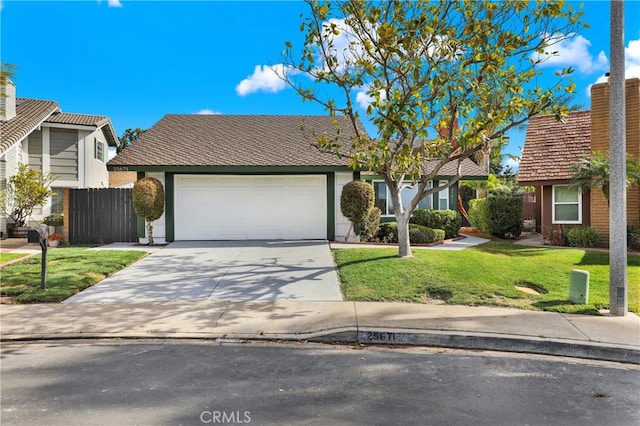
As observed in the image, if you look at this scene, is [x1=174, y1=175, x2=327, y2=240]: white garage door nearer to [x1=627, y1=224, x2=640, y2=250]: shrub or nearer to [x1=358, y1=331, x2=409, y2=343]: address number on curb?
[x1=627, y1=224, x2=640, y2=250]: shrub

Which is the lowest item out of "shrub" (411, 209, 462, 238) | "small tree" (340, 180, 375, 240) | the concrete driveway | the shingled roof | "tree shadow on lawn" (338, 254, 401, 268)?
the concrete driveway

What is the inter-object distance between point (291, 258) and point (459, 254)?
469cm

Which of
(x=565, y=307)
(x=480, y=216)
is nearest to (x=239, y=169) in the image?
(x=480, y=216)

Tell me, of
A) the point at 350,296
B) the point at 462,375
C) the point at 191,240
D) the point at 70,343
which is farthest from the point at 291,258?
the point at 462,375

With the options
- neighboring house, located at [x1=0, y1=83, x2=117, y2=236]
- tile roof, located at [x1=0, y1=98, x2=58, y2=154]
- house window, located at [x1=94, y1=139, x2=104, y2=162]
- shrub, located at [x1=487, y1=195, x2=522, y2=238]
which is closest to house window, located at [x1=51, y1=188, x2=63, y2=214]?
neighboring house, located at [x1=0, y1=83, x2=117, y2=236]

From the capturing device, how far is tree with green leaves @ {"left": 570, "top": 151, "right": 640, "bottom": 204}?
42.8 feet

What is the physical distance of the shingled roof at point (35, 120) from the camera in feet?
53.0

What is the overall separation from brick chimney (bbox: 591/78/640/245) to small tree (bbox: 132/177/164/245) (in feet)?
48.9

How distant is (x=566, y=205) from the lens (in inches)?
632

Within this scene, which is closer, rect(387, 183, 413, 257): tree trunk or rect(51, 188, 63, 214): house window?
rect(387, 183, 413, 257): tree trunk

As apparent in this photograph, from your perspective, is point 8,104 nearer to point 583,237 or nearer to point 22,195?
point 22,195

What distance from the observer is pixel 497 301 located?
25.9ft

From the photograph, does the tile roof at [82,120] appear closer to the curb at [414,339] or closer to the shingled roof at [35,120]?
the shingled roof at [35,120]

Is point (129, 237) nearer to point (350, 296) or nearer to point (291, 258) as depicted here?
point (291, 258)
